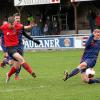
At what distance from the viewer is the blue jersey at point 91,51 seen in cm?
1357

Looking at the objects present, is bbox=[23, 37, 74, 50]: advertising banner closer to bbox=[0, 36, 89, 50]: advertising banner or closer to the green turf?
bbox=[0, 36, 89, 50]: advertising banner

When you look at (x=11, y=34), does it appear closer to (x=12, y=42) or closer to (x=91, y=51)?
(x=12, y=42)

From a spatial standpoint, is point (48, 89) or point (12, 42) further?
point (12, 42)

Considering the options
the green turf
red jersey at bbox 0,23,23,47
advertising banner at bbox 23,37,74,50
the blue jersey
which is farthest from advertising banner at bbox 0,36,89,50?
the blue jersey

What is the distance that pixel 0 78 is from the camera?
51.4ft

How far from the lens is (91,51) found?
13.7 m

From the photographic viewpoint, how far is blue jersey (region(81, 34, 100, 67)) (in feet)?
44.5

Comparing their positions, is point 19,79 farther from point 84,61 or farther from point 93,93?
point 93,93

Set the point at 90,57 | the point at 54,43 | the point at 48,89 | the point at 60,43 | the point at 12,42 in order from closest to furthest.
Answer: the point at 48,89
the point at 90,57
the point at 12,42
the point at 60,43
the point at 54,43

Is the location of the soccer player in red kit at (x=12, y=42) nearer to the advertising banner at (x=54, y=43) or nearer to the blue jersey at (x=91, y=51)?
the blue jersey at (x=91, y=51)

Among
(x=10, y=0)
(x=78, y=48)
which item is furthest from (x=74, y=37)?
(x=10, y=0)

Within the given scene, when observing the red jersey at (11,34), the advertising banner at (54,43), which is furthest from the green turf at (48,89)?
the advertising banner at (54,43)

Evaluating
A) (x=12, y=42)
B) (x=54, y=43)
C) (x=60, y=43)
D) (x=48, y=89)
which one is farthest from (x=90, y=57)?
(x=54, y=43)

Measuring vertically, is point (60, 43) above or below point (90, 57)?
below
